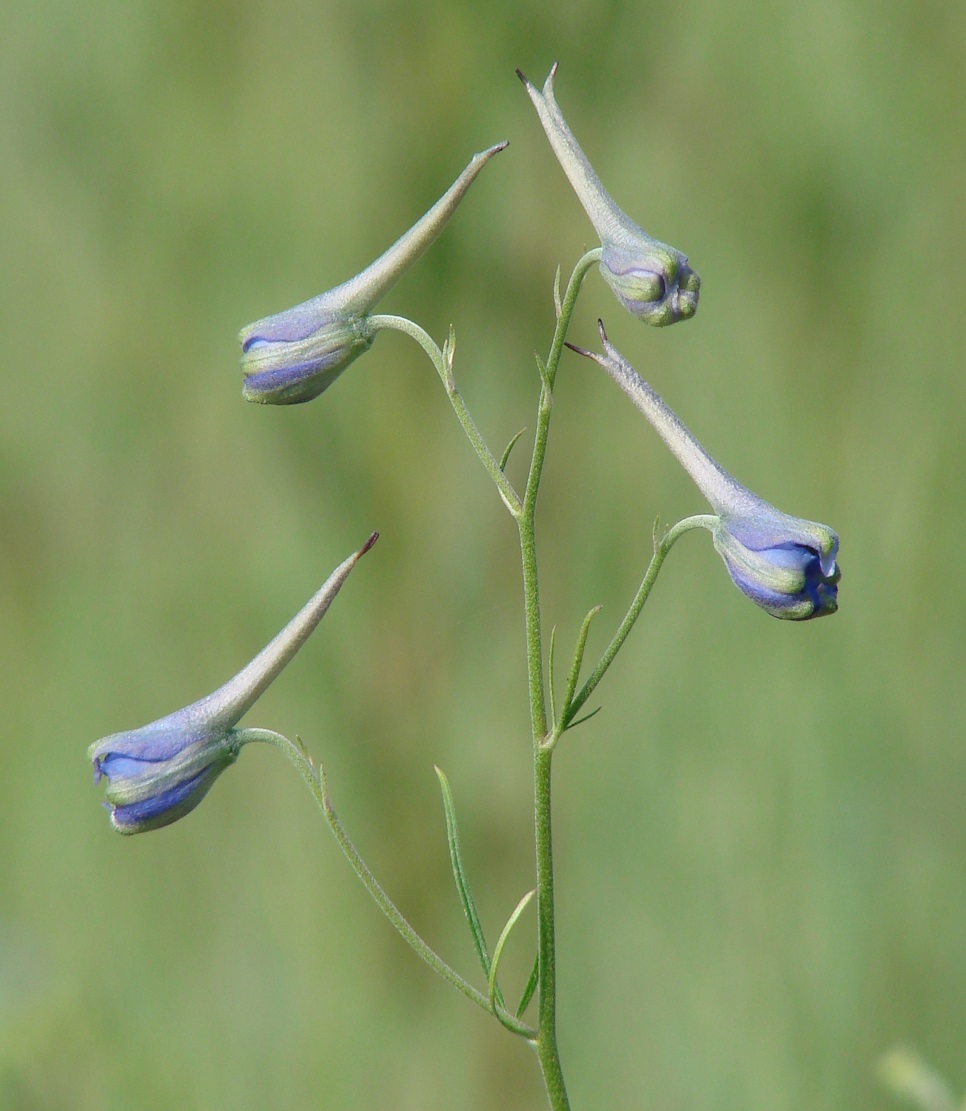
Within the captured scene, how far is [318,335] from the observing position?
1.66m

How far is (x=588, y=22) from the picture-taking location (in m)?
4.15

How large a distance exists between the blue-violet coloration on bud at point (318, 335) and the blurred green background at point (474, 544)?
2.48 metres

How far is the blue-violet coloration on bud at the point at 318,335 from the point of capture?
5.41ft

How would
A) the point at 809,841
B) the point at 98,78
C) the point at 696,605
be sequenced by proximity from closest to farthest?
the point at 809,841 < the point at 696,605 < the point at 98,78

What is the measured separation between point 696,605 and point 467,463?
94cm

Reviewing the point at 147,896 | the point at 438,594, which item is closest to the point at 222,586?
the point at 438,594

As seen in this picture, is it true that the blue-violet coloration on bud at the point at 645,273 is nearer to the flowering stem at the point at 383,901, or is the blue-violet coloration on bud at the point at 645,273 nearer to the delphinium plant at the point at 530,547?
the delphinium plant at the point at 530,547

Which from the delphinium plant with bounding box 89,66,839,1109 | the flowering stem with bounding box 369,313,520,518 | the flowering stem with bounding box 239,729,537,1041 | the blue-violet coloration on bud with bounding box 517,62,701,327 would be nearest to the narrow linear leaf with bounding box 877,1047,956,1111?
the delphinium plant with bounding box 89,66,839,1109

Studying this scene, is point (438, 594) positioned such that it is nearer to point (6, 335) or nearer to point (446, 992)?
point (446, 992)

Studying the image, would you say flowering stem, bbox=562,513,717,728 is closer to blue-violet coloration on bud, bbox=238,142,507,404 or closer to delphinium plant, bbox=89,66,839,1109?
delphinium plant, bbox=89,66,839,1109

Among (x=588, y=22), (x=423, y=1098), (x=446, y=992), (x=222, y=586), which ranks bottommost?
(x=423, y=1098)

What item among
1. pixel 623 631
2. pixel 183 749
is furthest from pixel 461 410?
pixel 183 749

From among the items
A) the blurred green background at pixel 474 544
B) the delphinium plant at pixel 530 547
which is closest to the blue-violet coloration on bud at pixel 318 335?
the delphinium plant at pixel 530 547

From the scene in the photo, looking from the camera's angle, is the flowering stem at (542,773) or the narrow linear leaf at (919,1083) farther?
the narrow linear leaf at (919,1083)
